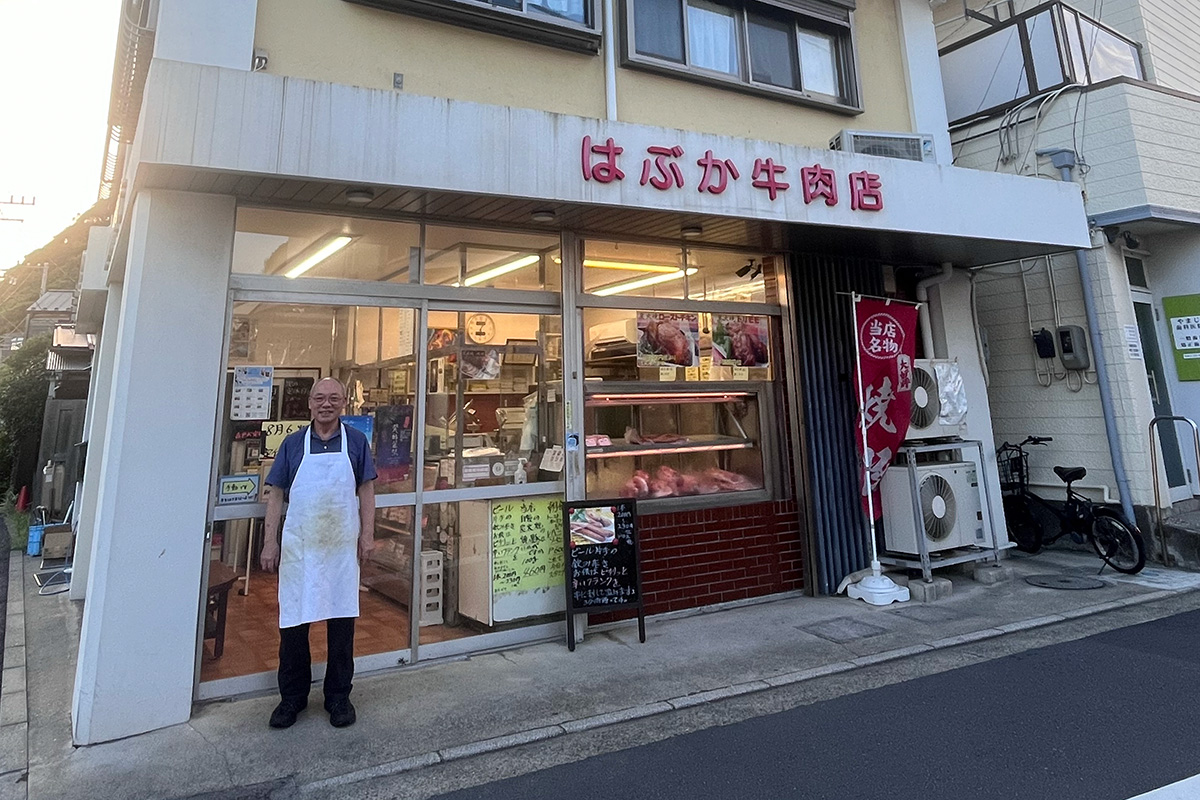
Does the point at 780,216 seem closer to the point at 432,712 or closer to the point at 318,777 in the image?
the point at 432,712

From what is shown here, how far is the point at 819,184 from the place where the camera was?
541cm

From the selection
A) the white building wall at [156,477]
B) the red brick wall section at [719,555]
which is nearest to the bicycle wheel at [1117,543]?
the red brick wall section at [719,555]

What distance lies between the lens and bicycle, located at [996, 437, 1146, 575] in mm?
6820

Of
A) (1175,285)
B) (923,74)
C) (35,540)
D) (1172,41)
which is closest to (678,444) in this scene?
(923,74)

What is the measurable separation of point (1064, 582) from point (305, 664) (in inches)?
286

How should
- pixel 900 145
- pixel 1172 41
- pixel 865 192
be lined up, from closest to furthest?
pixel 865 192
pixel 900 145
pixel 1172 41

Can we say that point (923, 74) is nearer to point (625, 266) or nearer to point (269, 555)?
point (625, 266)

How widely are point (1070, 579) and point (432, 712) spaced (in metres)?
6.71

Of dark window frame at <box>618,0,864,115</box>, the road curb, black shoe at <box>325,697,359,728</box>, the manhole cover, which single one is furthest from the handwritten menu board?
the manhole cover

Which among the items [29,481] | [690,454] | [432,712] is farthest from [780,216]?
[29,481]

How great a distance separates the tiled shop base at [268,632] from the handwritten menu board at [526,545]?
561mm

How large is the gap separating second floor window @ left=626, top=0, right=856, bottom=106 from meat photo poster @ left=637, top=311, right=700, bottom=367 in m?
2.42

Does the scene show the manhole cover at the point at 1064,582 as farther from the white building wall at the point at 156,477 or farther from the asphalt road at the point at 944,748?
the white building wall at the point at 156,477

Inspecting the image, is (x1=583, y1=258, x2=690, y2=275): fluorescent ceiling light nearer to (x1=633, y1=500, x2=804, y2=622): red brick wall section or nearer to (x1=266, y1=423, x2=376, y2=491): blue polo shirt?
(x1=633, y1=500, x2=804, y2=622): red brick wall section
